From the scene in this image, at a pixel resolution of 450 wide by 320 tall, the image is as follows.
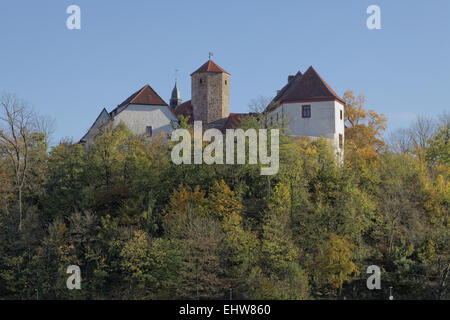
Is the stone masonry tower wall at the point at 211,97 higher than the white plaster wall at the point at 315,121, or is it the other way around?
the stone masonry tower wall at the point at 211,97

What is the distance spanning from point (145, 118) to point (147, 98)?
2082mm

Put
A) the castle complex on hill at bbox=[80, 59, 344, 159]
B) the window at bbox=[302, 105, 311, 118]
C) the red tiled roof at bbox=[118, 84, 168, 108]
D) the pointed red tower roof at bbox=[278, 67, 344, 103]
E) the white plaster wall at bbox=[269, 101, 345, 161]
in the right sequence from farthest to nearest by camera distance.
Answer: the red tiled roof at bbox=[118, 84, 168, 108]
the pointed red tower roof at bbox=[278, 67, 344, 103]
the window at bbox=[302, 105, 311, 118]
the castle complex on hill at bbox=[80, 59, 344, 159]
the white plaster wall at bbox=[269, 101, 345, 161]

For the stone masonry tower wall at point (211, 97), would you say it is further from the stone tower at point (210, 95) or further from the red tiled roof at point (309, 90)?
the red tiled roof at point (309, 90)

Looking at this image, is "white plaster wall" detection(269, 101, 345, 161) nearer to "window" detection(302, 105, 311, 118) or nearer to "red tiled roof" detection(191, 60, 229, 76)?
"window" detection(302, 105, 311, 118)

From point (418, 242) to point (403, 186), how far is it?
4.97 metres

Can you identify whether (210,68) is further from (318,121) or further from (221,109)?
(318,121)

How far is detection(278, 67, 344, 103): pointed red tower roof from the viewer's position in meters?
43.1

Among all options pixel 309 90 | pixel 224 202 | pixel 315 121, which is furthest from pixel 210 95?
pixel 224 202

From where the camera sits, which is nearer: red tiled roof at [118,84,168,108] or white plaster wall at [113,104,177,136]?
white plaster wall at [113,104,177,136]

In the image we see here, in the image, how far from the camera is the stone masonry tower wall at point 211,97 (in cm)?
5191

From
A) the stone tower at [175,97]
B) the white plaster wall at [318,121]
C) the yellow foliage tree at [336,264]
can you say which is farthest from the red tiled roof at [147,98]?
the stone tower at [175,97]

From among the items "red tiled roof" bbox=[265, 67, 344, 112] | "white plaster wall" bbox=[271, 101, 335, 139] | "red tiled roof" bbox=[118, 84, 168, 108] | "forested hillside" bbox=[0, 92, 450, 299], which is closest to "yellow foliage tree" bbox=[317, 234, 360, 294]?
"forested hillside" bbox=[0, 92, 450, 299]

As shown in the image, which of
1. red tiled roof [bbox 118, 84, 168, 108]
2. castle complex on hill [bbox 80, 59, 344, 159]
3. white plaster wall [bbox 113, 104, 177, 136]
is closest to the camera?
castle complex on hill [bbox 80, 59, 344, 159]
